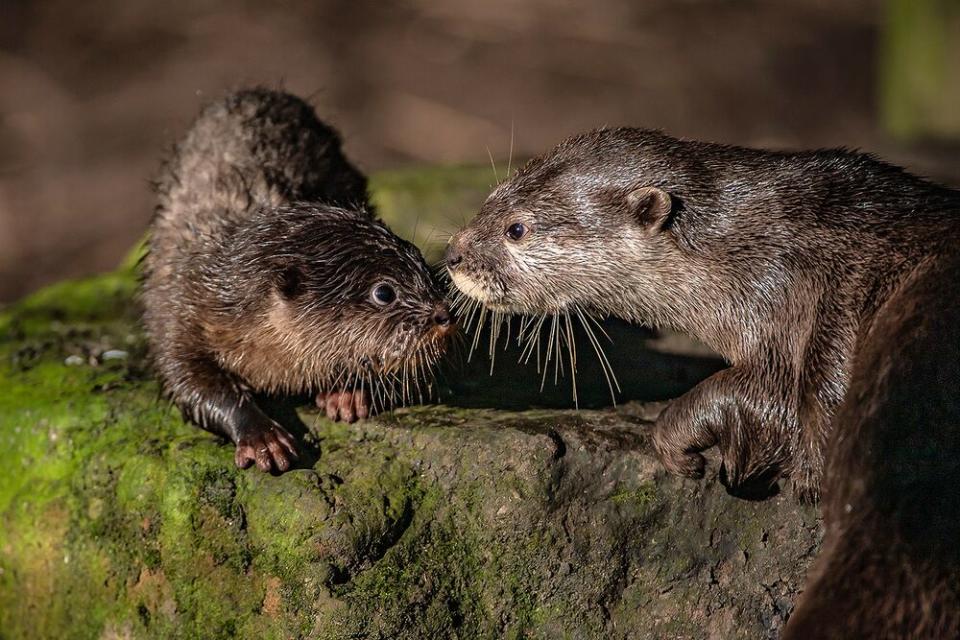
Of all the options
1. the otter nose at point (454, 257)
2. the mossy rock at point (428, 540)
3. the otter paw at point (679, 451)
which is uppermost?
the otter nose at point (454, 257)

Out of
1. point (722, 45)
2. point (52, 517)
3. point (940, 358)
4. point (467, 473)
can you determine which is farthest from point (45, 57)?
point (940, 358)

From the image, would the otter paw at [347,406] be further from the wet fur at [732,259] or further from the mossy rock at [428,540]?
the wet fur at [732,259]

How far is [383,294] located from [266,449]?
599 millimetres

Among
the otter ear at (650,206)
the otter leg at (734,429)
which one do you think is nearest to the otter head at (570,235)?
the otter ear at (650,206)

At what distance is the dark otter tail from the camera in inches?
96.8

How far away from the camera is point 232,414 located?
11.6 feet

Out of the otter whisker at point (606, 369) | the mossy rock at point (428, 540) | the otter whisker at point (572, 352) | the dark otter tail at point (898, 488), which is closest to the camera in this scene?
the dark otter tail at point (898, 488)

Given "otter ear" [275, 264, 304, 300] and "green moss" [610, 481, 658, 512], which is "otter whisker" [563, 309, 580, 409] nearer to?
"green moss" [610, 481, 658, 512]

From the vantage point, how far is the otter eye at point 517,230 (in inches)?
144

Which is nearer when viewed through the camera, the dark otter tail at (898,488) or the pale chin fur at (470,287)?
the dark otter tail at (898,488)

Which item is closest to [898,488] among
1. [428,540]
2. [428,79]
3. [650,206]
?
[650,206]

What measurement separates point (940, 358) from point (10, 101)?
7817mm

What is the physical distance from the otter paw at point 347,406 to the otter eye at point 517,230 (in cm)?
67

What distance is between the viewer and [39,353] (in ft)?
14.7
